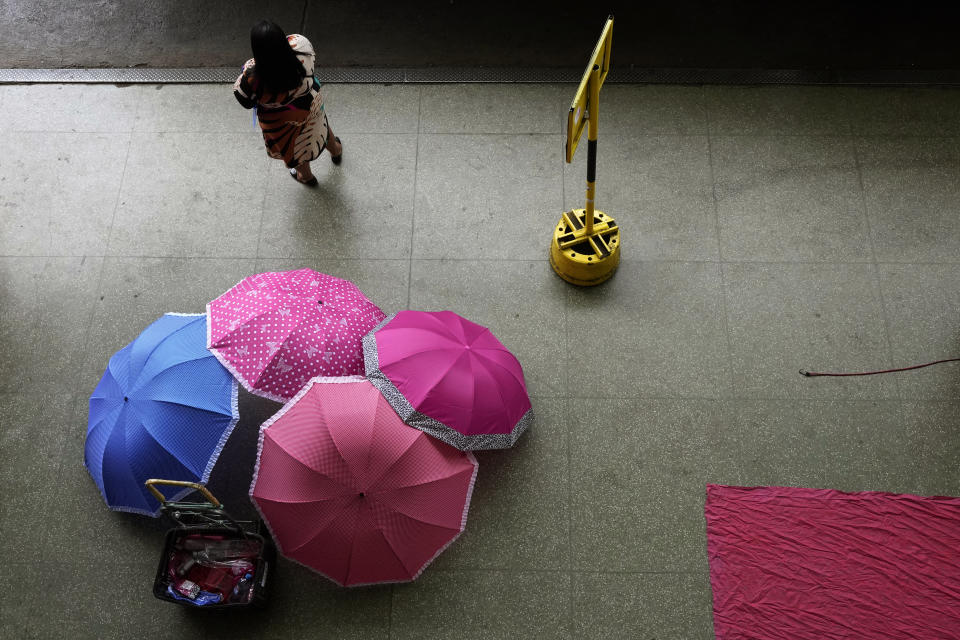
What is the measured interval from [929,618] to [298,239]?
4684 mm

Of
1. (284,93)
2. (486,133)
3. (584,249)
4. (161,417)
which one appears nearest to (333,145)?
(284,93)

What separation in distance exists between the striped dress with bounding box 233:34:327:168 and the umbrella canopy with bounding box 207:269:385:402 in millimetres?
1065

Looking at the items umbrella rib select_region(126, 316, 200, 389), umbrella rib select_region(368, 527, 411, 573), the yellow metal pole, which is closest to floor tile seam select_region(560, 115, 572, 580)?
the yellow metal pole

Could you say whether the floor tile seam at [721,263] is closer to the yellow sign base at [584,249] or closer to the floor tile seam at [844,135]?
the floor tile seam at [844,135]

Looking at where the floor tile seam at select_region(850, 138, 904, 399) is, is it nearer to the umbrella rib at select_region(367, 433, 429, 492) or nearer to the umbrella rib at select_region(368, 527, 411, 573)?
the umbrella rib at select_region(367, 433, 429, 492)

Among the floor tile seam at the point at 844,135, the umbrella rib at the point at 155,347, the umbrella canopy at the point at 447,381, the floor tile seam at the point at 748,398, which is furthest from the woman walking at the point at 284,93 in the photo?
the floor tile seam at the point at 844,135

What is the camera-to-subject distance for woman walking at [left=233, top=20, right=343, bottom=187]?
4281 millimetres

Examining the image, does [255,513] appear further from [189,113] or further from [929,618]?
[929,618]

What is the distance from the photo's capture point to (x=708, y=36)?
20.4 ft

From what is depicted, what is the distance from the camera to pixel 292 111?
4.75 m

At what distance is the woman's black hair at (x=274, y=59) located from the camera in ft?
13.8

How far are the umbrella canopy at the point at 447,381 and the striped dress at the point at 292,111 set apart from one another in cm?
152

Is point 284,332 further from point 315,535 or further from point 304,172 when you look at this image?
point 304,172

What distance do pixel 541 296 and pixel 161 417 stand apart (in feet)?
8.41
